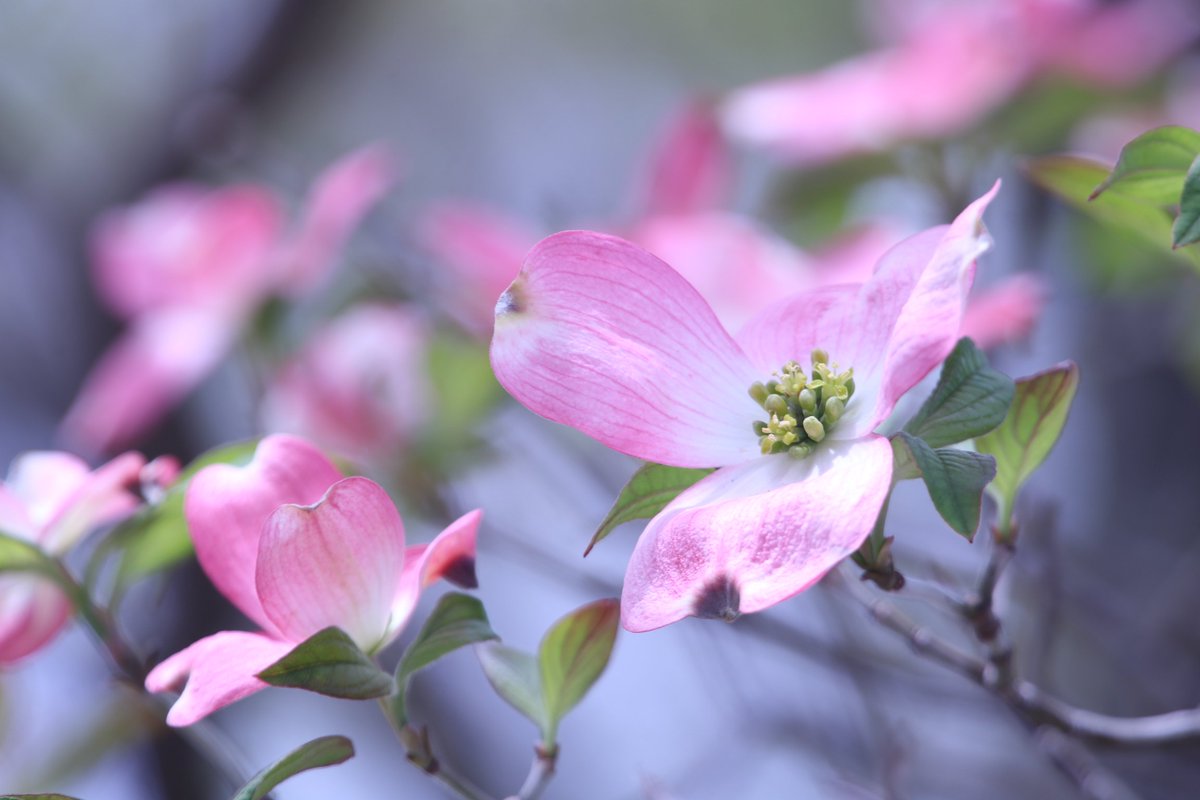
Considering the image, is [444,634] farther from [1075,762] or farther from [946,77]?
[946,77]

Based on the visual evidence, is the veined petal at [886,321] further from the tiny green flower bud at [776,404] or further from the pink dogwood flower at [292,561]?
the pink dogwood flower at [292,561]

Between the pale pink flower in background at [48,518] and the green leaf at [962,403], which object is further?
the pale pink flower in background at [48,518]

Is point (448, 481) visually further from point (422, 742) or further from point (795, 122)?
point (422, 742)

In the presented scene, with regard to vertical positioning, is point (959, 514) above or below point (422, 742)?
above

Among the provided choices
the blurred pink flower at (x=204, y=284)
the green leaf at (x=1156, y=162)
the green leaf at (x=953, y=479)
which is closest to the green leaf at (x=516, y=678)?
the green leaf at (x=953, y=479)

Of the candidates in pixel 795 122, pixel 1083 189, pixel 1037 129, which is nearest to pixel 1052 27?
pixel 1037 129

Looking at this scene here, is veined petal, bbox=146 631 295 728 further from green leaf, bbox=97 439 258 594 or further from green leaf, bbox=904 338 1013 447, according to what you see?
green leaf, bbox=904 338 1013 447
